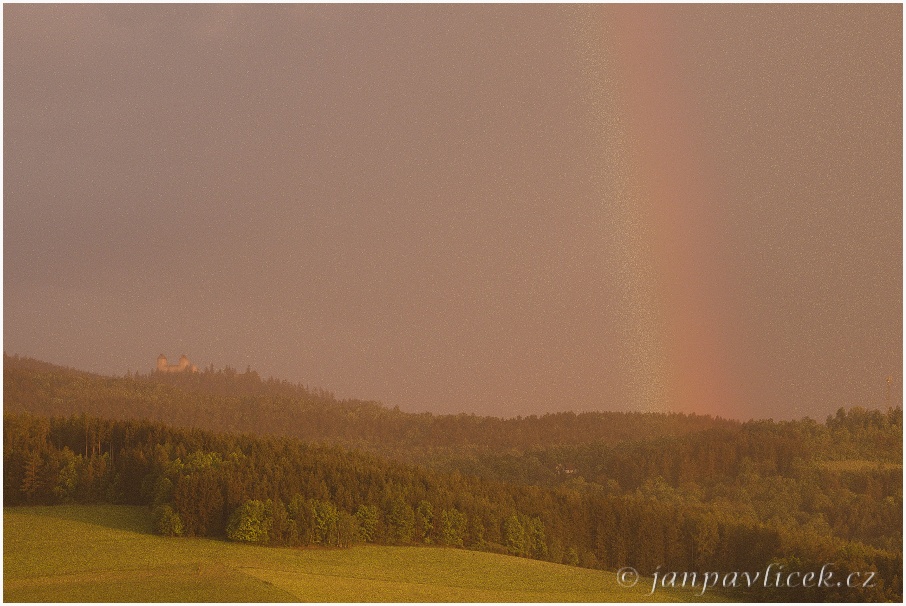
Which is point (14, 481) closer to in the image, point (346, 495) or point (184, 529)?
point (184, 529)

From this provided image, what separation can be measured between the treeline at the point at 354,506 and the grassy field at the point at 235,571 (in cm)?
388

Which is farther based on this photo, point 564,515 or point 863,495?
point 863,495

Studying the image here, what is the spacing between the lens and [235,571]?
78.6 metres

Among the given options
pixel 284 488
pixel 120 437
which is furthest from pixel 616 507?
pixel 120 437

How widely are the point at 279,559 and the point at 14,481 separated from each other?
41.2 m

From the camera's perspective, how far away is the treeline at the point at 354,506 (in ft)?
323

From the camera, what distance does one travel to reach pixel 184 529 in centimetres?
9656

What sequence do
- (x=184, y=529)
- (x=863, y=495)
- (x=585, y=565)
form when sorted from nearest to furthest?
(x=184, y=529) < (x=585, y=565) < (x=863, y=495)

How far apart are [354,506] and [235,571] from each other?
31.6m

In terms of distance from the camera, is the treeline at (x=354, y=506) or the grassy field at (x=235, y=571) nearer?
the grassy field at (x=235, y=571)

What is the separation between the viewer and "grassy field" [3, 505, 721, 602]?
6975cm

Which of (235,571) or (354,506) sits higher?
(354,506)

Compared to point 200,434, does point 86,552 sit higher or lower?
lower

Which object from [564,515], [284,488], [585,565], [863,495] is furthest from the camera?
[863,495]
